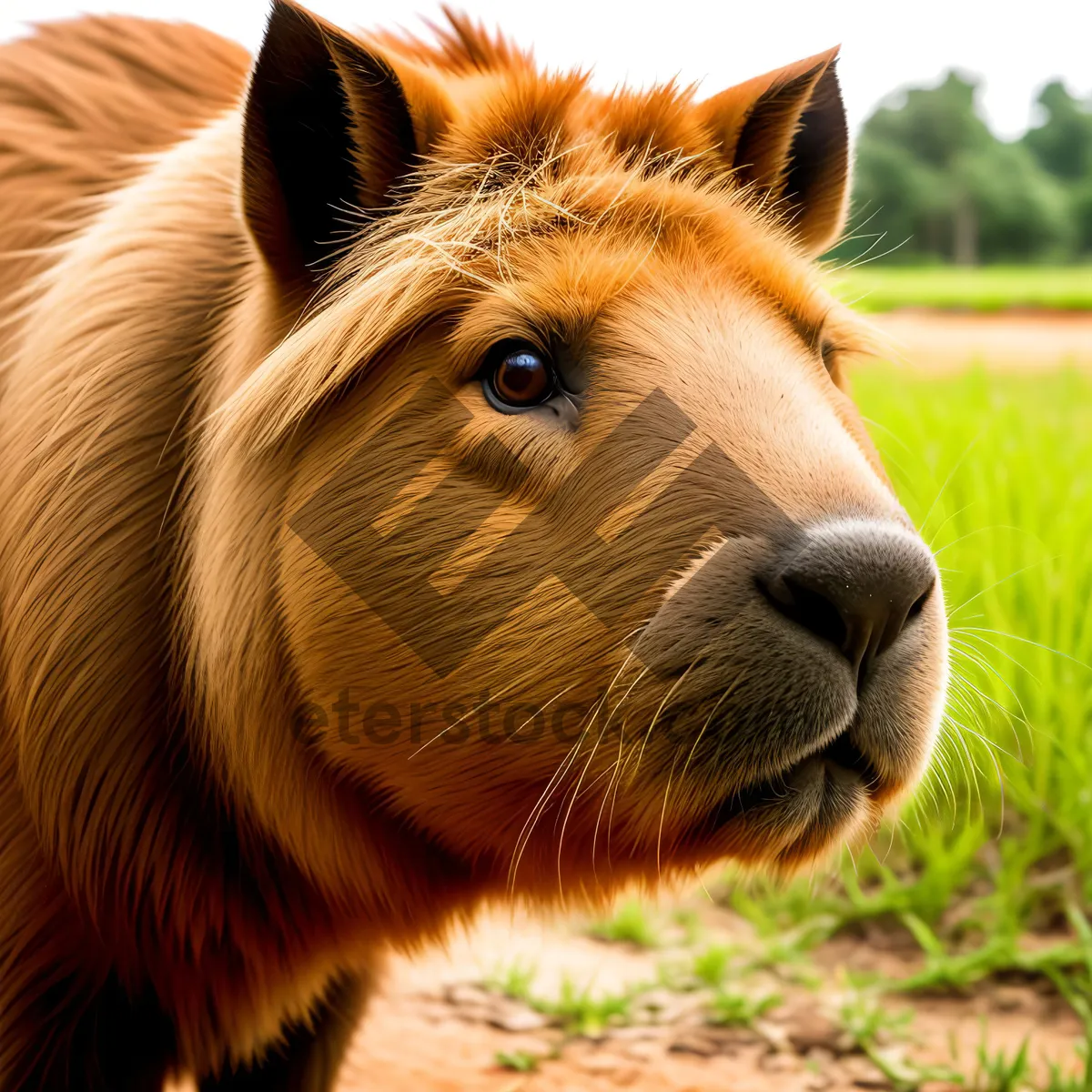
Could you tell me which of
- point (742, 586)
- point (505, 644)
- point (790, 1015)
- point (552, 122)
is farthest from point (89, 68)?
point (790, 1015)

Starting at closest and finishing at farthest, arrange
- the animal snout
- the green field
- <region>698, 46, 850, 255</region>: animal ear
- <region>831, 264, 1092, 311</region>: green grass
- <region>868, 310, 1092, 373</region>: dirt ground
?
the animal snout → <region>698, 46, 850, 255</region>: animal ear → the green field → <region>868, 310, 1092, 373</region>: dirt ground → <region>831, 264, 1092, 311</region>: green grass

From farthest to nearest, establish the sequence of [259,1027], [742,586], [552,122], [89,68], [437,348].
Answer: [89,68], [259,1027], [552,122], [437,348], [742,586]

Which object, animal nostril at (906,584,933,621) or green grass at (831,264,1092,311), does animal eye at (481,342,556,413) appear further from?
green grass at (831,264,1092,311)

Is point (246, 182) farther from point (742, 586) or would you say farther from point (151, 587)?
point (742, 586)

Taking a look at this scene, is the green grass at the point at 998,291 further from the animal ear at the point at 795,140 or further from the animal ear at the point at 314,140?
the animal ear at the point at 314,140

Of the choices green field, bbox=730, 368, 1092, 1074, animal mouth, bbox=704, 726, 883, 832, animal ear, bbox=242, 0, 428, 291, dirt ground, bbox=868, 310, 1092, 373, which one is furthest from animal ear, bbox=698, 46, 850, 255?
dirt ground, bbox=868, 310, 1092, 373

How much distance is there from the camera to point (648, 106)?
239cm

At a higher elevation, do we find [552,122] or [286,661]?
[552,122]

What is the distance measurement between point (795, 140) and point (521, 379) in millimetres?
1036

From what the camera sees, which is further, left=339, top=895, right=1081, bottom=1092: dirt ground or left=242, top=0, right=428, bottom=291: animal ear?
left=339, top=895, right=1081, bottom=1092: dirt ground

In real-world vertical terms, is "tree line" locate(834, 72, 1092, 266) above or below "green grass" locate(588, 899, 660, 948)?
above

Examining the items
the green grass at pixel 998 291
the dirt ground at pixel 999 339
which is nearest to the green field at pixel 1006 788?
the dirt ground at pixel 999 339

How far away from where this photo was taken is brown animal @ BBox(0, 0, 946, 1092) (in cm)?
196

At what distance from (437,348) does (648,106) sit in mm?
682
